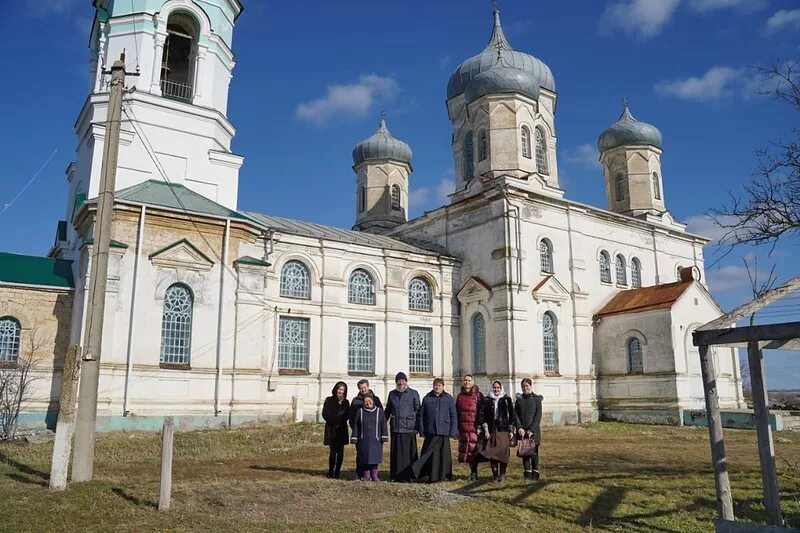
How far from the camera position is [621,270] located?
87.8ft

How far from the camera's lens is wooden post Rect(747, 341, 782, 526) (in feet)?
20.0

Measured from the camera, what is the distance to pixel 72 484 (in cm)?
916

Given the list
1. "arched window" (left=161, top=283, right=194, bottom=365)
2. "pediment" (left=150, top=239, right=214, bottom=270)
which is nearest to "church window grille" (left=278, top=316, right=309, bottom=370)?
"arched window" (left=161, top=283, right=194, bottom=365)

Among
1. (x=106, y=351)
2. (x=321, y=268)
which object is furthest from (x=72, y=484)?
(x=321, y=268)

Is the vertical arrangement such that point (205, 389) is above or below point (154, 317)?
below

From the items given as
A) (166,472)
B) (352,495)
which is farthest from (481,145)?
(166,472)

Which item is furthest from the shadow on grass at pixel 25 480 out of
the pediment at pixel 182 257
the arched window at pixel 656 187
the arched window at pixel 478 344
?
the arched window at pixel 656 187

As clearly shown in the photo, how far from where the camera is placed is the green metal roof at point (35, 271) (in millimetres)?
17891

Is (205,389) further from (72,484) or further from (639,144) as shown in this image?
(639,144)

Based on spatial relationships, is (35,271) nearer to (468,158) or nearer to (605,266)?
(468,158)

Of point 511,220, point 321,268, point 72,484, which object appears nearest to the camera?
point 72,484

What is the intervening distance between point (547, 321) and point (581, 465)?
11.9 m

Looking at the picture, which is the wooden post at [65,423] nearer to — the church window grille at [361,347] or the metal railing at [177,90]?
the church window grille at [361,347]

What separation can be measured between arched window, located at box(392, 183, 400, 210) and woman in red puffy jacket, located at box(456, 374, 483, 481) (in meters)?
22.4
